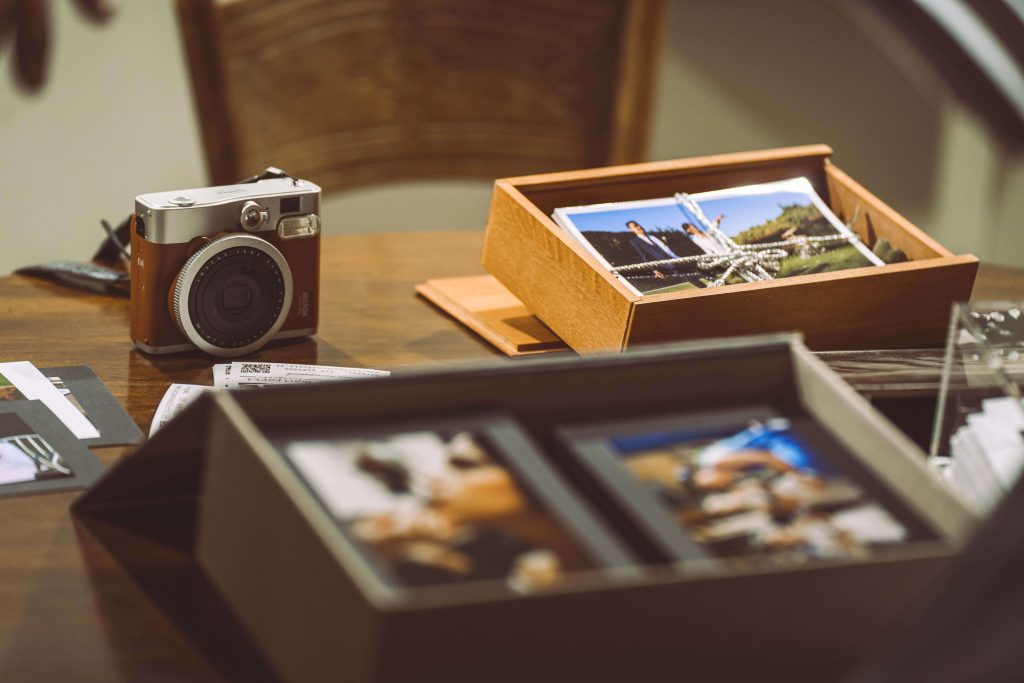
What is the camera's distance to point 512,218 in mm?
1007

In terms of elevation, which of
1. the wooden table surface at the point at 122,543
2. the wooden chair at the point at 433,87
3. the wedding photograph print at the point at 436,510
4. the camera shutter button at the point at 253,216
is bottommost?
the wooden table surface at the point at 122,543

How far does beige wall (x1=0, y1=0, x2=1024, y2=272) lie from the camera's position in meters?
2.34

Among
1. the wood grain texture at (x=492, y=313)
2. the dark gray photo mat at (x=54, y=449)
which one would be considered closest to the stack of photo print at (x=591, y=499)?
the dark gray photo mat at (x=54, y=449)

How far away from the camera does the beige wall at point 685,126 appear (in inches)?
92.3

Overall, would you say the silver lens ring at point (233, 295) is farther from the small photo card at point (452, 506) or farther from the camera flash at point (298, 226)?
the small photo card at point (452, 506)

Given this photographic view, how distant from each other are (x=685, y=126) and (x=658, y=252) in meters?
2.13

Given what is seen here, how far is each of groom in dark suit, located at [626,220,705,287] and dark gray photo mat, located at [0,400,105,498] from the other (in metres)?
0.43

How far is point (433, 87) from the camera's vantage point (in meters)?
1.71

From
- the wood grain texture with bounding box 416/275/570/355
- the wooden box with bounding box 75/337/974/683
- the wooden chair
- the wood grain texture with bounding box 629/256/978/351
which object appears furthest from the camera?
the wooden chair

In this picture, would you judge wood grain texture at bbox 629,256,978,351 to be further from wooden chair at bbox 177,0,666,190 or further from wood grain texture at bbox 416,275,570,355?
wooden chair at bbox 177,0,666,190

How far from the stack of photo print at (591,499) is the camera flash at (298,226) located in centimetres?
46

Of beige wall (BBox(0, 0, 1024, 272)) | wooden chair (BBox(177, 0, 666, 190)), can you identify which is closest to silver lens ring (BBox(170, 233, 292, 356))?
wooden chair (BBox(177, 0, 666, 190))

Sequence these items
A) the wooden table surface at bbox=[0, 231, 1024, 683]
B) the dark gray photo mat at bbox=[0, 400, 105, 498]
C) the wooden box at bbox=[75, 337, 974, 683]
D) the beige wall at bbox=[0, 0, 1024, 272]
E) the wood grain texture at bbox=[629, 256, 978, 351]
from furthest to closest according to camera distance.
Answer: the beige wall at bbox=[0, 0, 1024, 272], the wood grain texture at bbox=[629, 256, 978, 351], the dark gray photo mat at bbox=[0, 400, 105, 498], the wooden table surface at bbox=[0, 231, 1024, 683], the wooden box at bbox=[75, 337, 974, 683]

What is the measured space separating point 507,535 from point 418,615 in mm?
63
